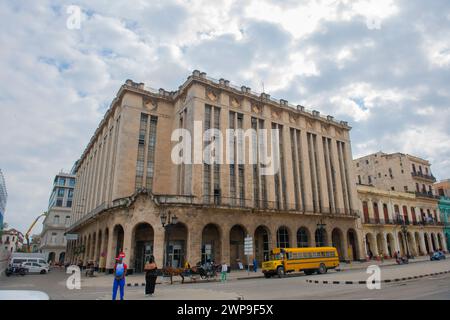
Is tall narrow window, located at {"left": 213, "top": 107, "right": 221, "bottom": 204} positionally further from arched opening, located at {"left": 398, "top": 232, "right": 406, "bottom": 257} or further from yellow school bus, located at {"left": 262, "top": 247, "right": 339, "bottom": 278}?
arched opening, located at {"left": 398, "top": 232, "right": 406, "bottom": 257}

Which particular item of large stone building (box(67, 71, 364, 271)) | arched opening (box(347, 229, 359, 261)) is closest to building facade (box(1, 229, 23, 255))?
large stone building (box(67, 71, 364, 271))

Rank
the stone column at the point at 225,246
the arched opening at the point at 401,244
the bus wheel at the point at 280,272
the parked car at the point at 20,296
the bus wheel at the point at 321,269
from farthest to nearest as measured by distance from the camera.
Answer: the arched opening at the point at 401,244 < the stone column at the point at 225,246 < the bus wheel at the point at 321,269 < the bus wheel at the point at 280,272 < the parked car at the point at 20,296

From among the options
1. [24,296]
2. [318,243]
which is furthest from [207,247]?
[24,296]

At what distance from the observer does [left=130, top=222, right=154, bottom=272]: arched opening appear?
28297 mm

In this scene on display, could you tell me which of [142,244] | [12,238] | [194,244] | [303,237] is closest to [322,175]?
[303,237]

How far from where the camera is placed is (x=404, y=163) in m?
53.8

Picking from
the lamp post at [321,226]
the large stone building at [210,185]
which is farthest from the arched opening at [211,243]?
the lamp post at [321,226]

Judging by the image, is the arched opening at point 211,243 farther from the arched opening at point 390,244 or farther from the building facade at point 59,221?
the building facade at point 59,221

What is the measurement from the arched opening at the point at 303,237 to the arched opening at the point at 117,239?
2032 cm

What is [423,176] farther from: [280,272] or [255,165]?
[280,272]

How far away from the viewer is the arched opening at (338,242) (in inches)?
1513

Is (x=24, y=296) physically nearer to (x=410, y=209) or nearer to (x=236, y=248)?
(x=236, y=248)

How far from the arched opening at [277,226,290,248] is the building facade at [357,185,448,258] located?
14.1 metres

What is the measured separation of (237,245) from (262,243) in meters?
3.42
